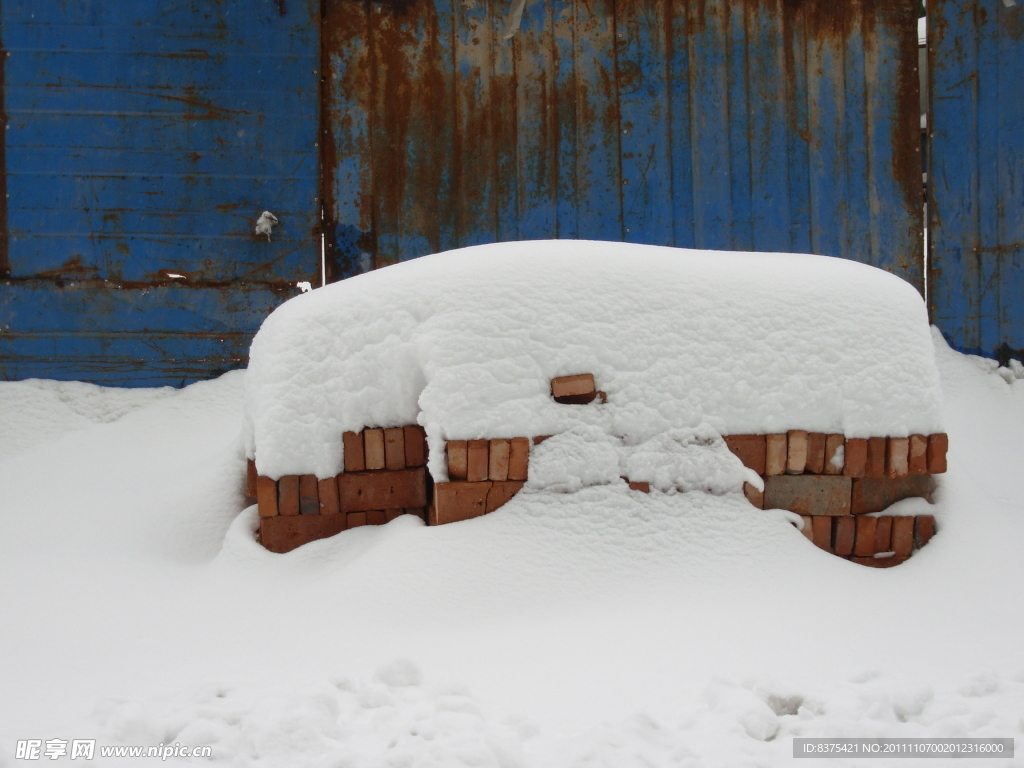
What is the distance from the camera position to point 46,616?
6.16 feet

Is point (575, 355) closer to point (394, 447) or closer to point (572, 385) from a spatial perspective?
point (572, 385)

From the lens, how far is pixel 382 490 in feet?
7.20

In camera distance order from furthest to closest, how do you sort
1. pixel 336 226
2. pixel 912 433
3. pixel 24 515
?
pixel 336 226, pixel 24 515, pixel 912 433

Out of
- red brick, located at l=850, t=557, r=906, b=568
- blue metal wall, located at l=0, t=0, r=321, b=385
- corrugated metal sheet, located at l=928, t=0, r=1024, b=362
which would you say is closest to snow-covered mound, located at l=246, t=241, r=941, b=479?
red brick, located at l=850, t=557, r=906, b=568

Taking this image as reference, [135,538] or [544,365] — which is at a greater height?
[544,365]

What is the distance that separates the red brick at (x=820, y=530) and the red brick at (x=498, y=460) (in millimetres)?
938

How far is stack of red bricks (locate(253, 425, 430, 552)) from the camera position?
2.14m

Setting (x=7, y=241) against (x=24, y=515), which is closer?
(x=24, y=515)

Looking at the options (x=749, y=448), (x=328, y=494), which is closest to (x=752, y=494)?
(x=749, y=448)

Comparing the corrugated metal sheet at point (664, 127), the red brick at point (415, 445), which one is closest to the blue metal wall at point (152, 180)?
the corrugated metal sheet at point (664, 127)

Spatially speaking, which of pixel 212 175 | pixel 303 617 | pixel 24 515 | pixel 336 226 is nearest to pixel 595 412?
pixel 303 617

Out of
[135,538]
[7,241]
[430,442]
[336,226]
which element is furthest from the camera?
[336,226]

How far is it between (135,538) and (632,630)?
163 cm

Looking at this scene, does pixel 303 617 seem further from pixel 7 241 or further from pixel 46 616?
pixel 7 241
